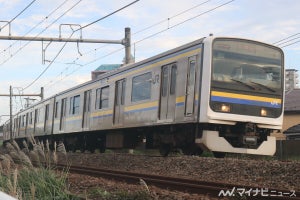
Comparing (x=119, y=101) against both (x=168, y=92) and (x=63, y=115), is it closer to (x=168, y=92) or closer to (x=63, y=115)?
(x=168, y=92)

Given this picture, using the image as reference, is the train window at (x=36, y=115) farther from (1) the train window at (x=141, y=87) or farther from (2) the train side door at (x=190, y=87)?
(2) the train side door at (x=190, y=87)

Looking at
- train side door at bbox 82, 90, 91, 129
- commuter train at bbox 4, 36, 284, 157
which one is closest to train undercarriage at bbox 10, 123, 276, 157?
commuter train at bbox 4, 36, 284, 157

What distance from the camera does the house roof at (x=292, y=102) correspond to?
41.8 metres

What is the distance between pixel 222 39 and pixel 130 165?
500 centimetres

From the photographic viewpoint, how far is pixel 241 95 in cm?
1195

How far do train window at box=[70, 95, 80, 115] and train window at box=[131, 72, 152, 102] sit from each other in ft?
20.6

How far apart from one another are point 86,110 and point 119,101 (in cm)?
374

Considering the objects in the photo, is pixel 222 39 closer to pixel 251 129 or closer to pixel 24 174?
pixel 251 129

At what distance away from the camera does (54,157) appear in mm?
7812

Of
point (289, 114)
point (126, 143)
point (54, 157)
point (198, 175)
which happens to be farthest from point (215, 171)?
point (289, 114)

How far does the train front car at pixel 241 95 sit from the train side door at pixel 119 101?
4633mm

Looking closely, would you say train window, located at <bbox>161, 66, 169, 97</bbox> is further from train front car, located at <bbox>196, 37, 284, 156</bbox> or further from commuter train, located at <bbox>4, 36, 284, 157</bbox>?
train front car, located at <bbox>196, 37, 284, 156</bbox>

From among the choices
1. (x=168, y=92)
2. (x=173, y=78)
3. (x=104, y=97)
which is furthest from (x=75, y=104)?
(x=173, y=78)

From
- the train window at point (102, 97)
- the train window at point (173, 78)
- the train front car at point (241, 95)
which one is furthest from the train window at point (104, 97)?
the train front car at point (241, 95)
